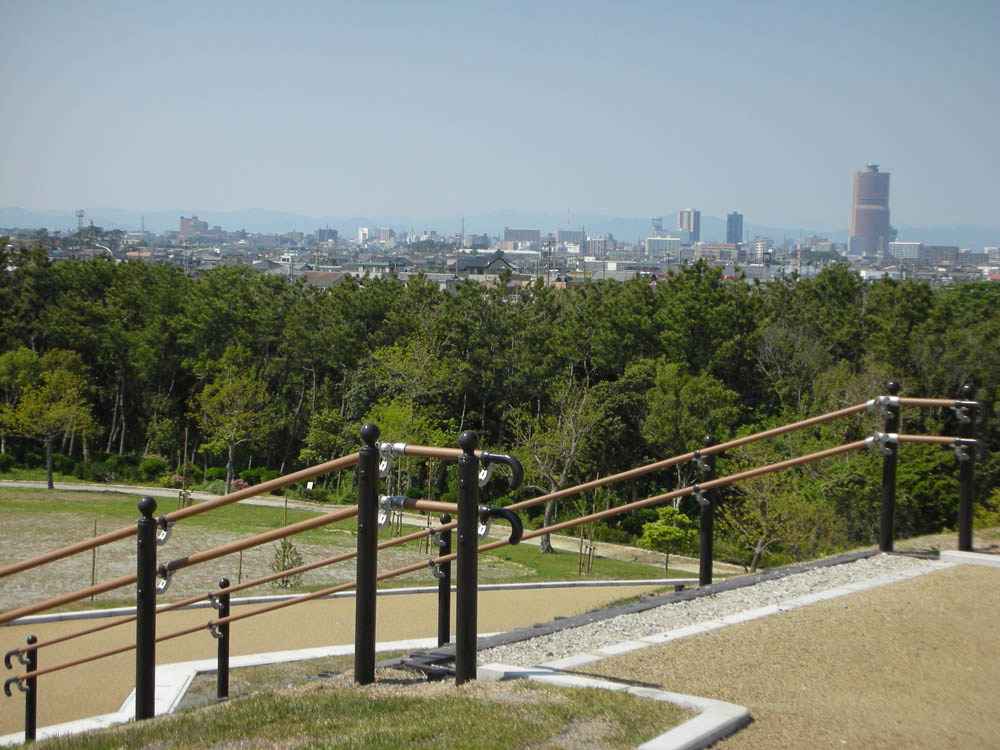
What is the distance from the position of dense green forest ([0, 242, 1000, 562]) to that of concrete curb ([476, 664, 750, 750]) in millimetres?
20943

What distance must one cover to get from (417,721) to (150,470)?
40257 mm

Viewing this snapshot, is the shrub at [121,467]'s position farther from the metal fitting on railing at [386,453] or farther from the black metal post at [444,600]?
the metal fitting on railing at [386,453]

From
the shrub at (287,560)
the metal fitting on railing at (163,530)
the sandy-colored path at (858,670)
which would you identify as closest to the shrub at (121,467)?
the shrub at (287,560)

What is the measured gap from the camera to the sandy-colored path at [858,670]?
3643mm

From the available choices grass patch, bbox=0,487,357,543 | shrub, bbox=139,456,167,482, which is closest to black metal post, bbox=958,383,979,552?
grass patch, bbox=0,487,357,543

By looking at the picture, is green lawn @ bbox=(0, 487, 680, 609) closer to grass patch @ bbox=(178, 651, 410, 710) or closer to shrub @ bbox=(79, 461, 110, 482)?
shrub @ bbox=(79, 461, 110, 482)

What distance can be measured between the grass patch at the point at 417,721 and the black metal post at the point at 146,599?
15.9 inches

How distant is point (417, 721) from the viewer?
11.5ft

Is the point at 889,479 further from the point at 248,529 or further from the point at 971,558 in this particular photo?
the point at 248,529

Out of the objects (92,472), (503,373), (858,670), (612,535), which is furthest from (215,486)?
(858,670)

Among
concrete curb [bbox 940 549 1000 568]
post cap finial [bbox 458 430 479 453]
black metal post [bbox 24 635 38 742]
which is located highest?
post cap finial [bbox 458 430 479 453]

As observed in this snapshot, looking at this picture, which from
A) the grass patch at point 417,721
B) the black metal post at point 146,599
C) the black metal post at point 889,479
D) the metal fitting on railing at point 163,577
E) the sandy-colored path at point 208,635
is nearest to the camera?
the grass patch at point 417,721

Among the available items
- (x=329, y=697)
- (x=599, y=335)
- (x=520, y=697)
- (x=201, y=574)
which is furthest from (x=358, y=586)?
(x=599, y=335)

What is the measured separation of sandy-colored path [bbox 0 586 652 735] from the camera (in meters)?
7.37
